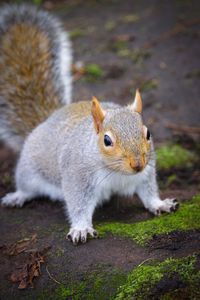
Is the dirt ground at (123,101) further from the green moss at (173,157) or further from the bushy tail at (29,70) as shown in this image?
the bushy tail at (29,70)

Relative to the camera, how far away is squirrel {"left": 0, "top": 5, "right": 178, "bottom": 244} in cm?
263

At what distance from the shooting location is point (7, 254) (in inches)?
107

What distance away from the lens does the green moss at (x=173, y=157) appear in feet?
13.4

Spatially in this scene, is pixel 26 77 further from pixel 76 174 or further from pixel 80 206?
pixel 80 206

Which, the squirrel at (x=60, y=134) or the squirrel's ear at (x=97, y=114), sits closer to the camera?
the squirrel at (x=60, y=134)

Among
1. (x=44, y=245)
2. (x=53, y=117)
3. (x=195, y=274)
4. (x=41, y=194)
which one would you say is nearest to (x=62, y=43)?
(x=53, y=117)

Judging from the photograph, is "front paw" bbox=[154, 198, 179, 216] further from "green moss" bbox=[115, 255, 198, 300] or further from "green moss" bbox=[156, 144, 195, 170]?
"green moss" bbox=[156, 144, 195, 170]

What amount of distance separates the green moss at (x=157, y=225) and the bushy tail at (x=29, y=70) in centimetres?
134

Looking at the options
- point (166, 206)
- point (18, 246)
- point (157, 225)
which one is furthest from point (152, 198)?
point (18, 246)

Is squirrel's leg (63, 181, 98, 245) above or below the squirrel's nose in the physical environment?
below

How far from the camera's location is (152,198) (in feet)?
10.1

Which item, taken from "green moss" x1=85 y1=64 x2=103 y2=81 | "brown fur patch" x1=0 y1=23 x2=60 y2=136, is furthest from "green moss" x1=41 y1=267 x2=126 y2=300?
"green moss" x1=85 y1=64 x2=103 y2=81

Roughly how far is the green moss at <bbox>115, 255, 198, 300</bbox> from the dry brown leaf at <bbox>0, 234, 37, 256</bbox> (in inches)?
28.6

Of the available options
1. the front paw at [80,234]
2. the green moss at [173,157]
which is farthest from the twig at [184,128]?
the front paw at [80,234]
